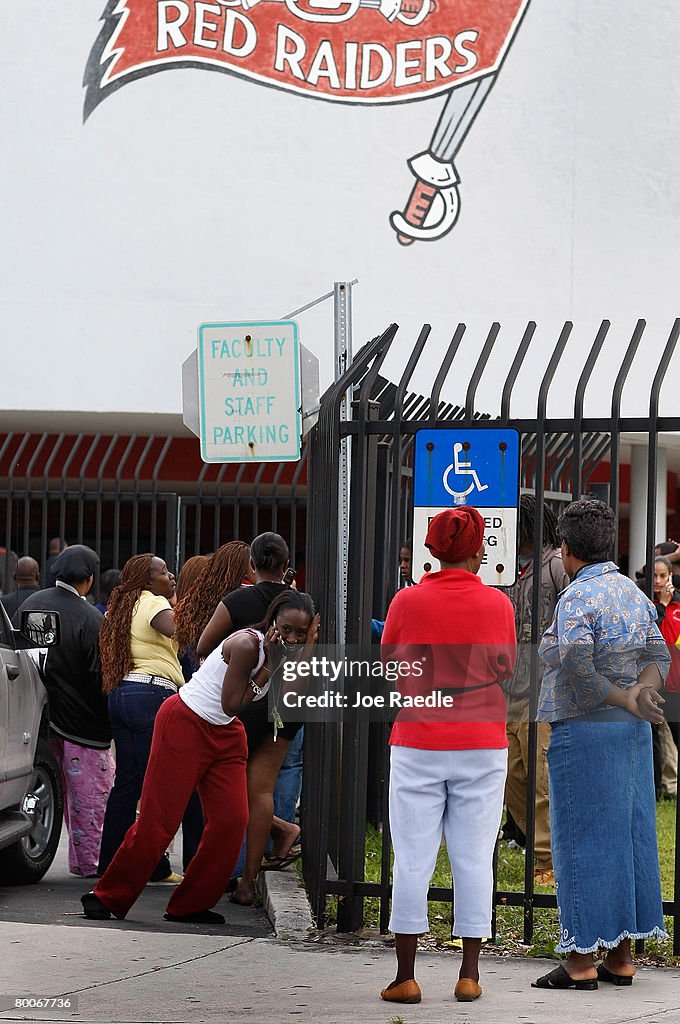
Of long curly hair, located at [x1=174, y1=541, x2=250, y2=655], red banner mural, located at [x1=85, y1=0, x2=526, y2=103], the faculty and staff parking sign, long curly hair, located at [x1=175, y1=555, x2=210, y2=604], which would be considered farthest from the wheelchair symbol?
red banner mural, located at [x1=85, y1=0, x2=526, y2=103]

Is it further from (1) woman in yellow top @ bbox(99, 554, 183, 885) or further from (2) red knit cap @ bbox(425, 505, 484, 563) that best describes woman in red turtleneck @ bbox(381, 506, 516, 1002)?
(1) woman in yellow top @ bbox(99, 554, 183, 885)

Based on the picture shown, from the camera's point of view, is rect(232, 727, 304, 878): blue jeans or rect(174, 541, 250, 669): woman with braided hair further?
rect(232, 727, 304, 878): blue jeans

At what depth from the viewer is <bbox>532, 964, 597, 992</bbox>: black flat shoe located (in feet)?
17.5

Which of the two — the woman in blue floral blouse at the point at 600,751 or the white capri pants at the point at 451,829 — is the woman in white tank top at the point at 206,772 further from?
the woman in blue floral blouse at the point at 600,751

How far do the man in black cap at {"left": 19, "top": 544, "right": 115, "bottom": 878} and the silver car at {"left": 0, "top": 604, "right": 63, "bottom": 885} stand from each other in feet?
0.40

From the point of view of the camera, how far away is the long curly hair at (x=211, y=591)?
757cm

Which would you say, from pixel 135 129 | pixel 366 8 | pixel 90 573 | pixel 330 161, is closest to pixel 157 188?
pixel 135 129

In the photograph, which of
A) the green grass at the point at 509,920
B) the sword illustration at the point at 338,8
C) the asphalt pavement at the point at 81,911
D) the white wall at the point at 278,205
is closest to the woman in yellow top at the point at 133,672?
the asphalt pavement at the point at 81,911

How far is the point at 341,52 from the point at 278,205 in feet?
6.35

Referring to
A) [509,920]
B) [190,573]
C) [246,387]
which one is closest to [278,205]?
[190,573]

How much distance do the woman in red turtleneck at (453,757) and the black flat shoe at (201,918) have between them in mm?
1760

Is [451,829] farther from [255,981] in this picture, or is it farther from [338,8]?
[338,8]

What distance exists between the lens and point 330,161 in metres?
16.5

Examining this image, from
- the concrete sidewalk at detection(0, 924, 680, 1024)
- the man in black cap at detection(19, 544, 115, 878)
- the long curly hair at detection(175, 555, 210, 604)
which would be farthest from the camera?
the long curly hair at detection(175, 555, 210, 604)
